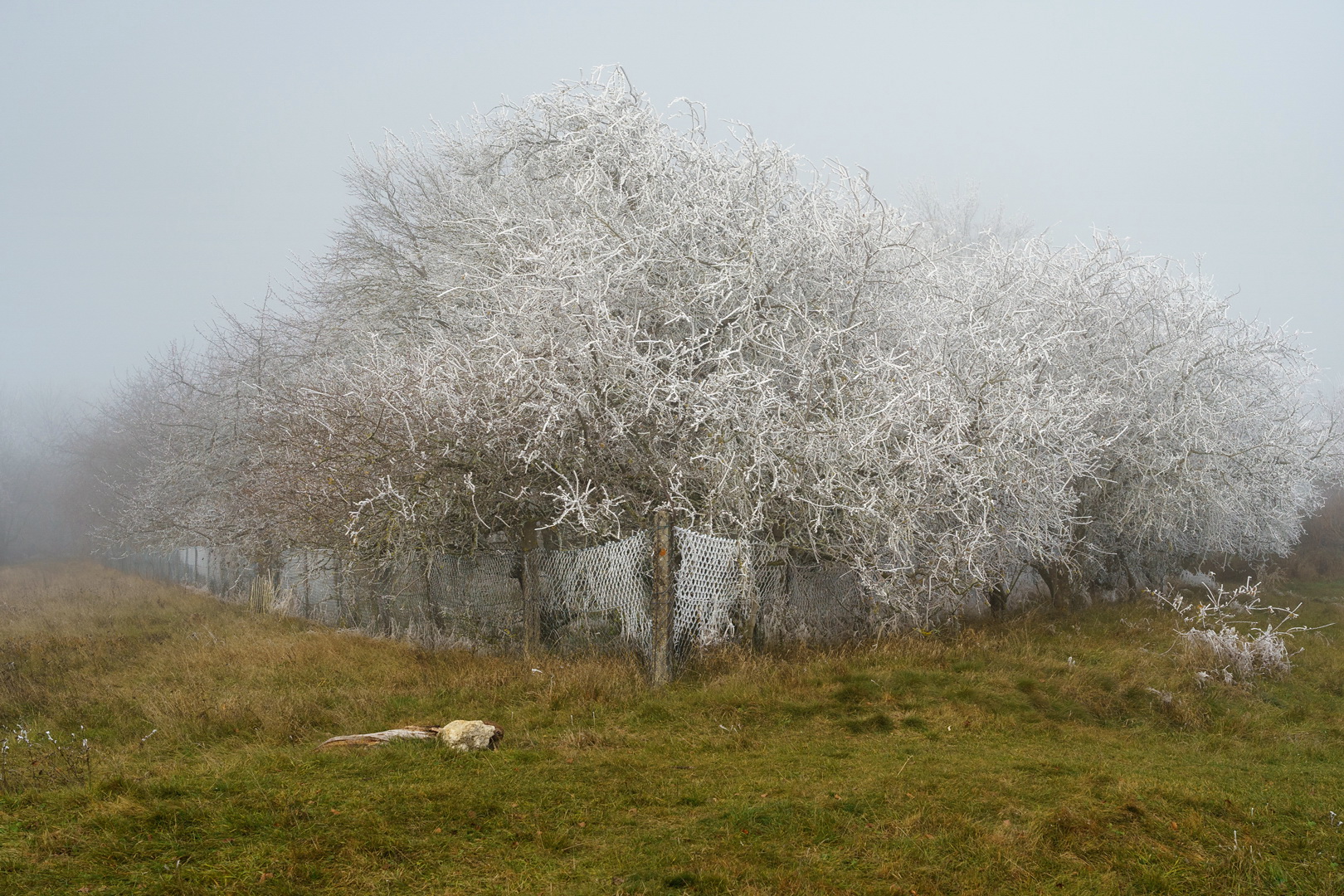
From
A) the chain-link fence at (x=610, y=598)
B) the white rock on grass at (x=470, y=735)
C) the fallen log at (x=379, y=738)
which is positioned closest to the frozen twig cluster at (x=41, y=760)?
the fallen log at (x=379, y=738)

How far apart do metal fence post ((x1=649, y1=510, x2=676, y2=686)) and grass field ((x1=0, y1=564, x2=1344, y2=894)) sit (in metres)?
0.31

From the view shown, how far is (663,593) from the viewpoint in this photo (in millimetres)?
7746

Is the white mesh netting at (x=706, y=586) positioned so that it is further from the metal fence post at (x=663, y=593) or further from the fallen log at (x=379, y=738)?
the fallen log at (x=379, y=738)

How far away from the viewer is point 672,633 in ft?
26.2

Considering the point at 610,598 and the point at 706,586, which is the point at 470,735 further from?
the point at 610,598

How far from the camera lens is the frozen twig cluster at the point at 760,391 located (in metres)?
8.72

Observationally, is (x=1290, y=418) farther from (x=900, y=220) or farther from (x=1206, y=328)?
(x=900, y=220)

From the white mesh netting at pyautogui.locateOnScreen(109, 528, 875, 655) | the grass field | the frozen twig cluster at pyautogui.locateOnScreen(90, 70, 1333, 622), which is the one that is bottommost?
the grass field

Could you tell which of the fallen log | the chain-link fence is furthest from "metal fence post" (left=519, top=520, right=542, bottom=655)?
the fallen log

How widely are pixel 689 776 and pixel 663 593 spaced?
2.44 metres

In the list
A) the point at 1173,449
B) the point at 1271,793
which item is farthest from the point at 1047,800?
the point at 1173,449

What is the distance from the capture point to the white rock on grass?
19.2 feet

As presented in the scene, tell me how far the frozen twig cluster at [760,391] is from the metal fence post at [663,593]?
75 centimetres

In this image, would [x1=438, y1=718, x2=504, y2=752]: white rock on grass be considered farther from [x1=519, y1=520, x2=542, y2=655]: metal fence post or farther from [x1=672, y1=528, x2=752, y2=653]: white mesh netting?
[x1=519, y1=520, x2=542, y2=655]: metal fence post
